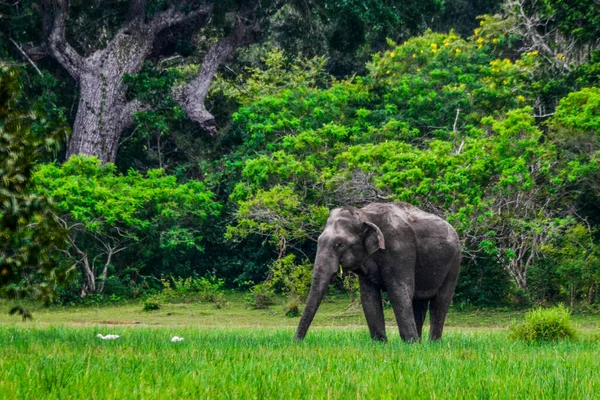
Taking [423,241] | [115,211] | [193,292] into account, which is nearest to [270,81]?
[193,292]

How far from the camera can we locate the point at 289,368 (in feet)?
25.8

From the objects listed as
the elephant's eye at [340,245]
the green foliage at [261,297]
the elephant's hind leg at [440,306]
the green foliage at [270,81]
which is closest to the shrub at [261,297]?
the green foliage at [261,297]

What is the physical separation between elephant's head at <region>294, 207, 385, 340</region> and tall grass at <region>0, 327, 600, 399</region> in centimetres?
82

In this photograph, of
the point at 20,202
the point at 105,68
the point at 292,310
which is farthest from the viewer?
the point at 105,68

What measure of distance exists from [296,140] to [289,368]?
1879 centimetres

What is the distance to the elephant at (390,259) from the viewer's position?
40.3 feet

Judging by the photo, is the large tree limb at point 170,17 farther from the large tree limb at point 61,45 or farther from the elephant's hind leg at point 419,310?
the elephant's hind leg at point 419,310

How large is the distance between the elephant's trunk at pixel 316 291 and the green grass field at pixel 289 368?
A: 0.21 meters

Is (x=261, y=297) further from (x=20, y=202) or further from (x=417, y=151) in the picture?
(x=20, y=202)

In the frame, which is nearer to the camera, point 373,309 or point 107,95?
point 373,309

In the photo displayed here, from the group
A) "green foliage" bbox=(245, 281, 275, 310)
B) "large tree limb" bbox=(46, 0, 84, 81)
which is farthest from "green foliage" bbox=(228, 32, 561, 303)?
"large tree limb" bbox=(46, 0, 84, 81)

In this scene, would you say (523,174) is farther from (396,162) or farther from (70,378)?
(70,378)

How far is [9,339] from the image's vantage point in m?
11.3

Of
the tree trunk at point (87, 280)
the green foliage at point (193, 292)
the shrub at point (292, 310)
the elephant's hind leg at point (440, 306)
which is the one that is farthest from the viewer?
the green foliage at point (193, 292)
